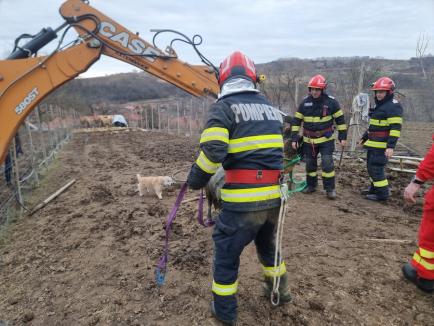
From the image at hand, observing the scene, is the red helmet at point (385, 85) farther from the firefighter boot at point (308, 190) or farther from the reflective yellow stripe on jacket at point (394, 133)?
the firefighter boot at point (308, 190)

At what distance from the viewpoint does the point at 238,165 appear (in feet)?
8.78

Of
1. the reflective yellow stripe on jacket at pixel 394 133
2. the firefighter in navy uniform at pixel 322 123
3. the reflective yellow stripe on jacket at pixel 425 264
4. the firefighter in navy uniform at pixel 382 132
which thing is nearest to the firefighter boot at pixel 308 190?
the firefighter in navy uniform at pixel 322 123

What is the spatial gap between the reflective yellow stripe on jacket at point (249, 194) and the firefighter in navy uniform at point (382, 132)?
3.94 meters

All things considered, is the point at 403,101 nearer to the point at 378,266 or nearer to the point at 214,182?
the point at 378,266

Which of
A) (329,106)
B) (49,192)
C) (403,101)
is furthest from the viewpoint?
(403,101)

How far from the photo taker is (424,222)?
125 inches

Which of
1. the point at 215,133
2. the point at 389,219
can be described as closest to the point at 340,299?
the point at 215,133

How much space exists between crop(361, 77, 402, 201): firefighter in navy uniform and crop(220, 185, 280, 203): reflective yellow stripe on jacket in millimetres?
3942

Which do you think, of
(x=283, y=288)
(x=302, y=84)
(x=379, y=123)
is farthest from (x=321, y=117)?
(x=302, y=84)

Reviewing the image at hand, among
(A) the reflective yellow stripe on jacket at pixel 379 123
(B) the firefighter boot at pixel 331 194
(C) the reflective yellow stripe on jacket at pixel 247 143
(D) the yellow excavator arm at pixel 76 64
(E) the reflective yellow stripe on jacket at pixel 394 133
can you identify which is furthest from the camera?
(B) the firefighter boot at pixel 331 194

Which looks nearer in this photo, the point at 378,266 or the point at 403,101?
the point at 378,266

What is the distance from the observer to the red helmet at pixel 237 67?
281cm

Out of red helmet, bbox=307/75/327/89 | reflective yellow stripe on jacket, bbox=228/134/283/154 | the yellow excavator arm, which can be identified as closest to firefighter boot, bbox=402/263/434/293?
reflective yellow stripe on jacket, bbox=228/134/283/154

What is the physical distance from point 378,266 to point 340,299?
33.7 inches
